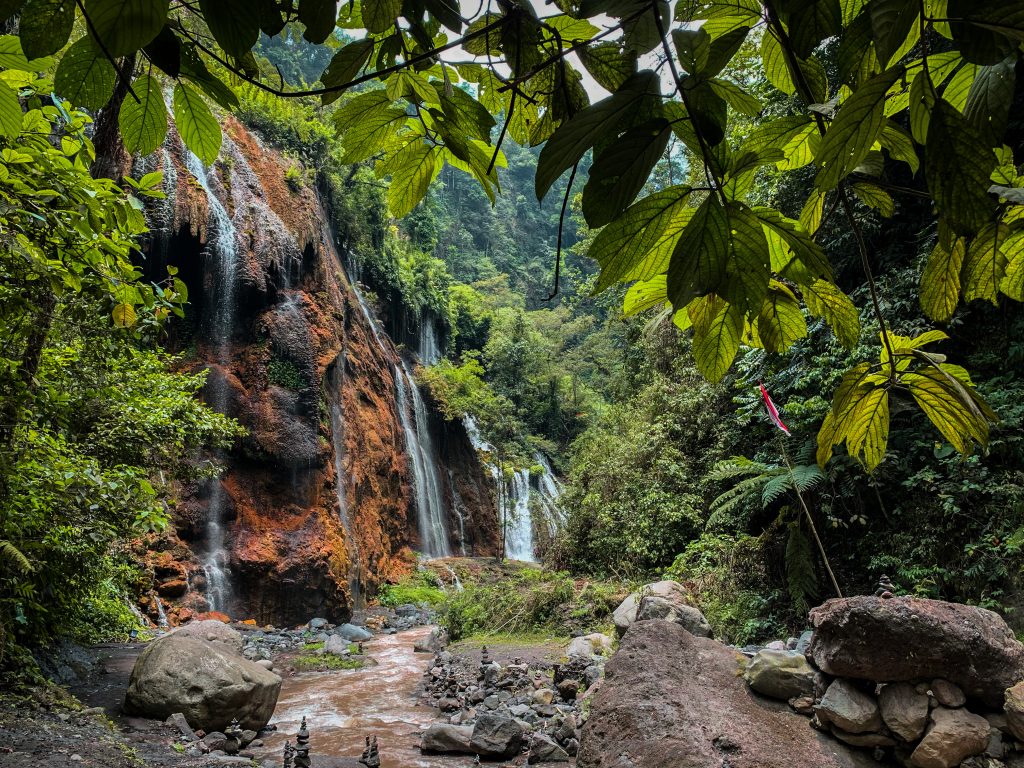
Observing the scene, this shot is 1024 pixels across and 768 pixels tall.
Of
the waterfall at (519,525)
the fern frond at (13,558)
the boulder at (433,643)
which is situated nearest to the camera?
the fern frond at (13,558)

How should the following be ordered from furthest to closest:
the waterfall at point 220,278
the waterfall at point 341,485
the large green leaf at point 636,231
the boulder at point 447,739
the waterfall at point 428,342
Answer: the waterfall at point 428,342 < the waterfall at point 341,485 < the waterfall at point 220,278 < the boulder at point 447,739 < the large green leaf at point 636,231

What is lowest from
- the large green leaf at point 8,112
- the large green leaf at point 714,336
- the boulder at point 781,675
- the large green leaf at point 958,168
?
the boulder at point 781,675

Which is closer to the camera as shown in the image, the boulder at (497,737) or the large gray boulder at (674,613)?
the boulder at (497,737)

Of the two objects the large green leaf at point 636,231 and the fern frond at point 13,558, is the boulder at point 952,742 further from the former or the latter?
the fern frond at point 13,558

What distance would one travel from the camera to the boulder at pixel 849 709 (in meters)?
3.10

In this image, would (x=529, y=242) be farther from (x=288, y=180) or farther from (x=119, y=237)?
(x=119, y=237)

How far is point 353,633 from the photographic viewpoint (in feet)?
32.2

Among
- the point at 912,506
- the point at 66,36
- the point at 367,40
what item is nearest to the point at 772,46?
the point at 367,40

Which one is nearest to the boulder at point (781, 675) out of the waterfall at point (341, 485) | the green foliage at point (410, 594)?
the waterfall at point (341, 485)

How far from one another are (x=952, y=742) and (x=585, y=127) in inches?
151

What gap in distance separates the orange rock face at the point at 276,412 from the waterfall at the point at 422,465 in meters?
2.02

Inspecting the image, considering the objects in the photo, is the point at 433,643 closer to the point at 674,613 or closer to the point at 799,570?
the point at 674,613

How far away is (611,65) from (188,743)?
5221 millimetres

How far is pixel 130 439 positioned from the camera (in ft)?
15.1
